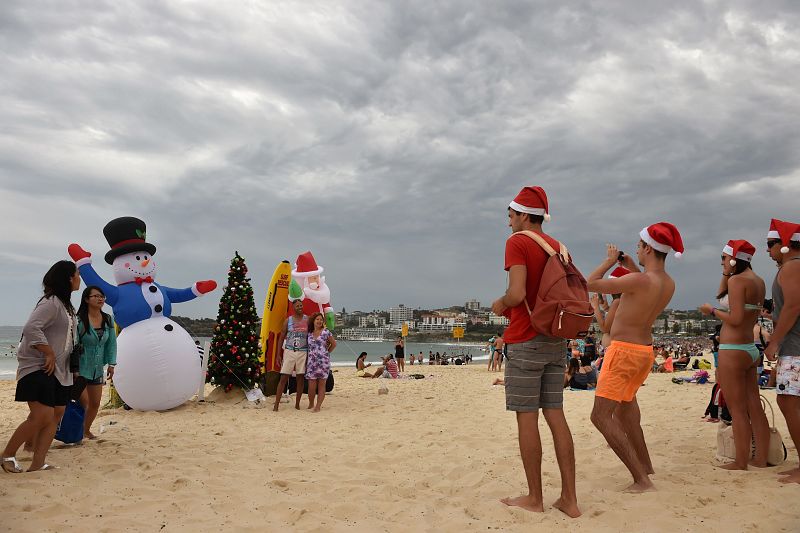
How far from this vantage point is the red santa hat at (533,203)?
12.9ft

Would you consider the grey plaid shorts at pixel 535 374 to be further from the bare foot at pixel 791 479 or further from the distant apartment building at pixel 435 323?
the distant apartment building at pixel 435 323

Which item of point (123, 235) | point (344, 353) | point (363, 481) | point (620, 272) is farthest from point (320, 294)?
point (344, 353)

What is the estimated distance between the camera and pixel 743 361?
4645mm

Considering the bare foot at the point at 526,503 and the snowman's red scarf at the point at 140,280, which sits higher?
the snowman's red scarf at the point at 140,280

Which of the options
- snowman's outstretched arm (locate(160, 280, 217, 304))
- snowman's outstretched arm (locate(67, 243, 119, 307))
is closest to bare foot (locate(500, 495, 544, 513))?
snowman's outstretched arm (locate(67, 243, 119, 307))

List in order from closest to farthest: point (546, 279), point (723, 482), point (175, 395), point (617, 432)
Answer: point (546, 279) < point (617, 432) < point (723, 482) < point (175, 395)

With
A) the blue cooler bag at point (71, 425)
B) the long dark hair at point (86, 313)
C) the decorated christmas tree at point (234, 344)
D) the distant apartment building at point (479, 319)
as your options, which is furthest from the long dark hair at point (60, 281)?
the distant apartment building at point (479, 319)

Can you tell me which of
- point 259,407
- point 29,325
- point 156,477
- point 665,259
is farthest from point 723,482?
point 259,407

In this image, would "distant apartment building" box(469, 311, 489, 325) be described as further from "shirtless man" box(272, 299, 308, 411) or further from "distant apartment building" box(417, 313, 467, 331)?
"shirtless man" box(272, 299, 308, 411)

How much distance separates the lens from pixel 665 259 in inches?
169

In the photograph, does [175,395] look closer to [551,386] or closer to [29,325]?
[29,325]

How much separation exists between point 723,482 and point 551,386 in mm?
1811

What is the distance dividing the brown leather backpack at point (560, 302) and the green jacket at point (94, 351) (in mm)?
4704

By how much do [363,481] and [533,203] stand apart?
103 inches
